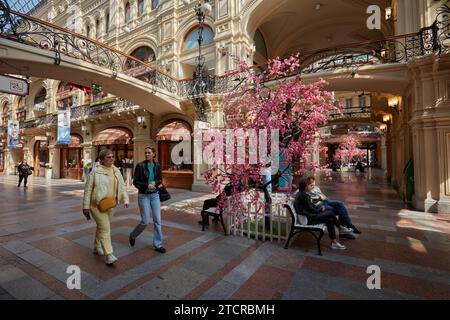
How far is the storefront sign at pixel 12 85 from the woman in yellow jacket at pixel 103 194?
3.47 m

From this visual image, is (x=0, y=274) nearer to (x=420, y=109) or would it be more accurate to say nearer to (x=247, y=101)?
(x=247, y=101)

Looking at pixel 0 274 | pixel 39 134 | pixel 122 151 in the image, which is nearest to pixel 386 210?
pixel 0 274

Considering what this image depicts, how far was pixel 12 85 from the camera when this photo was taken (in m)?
4.92

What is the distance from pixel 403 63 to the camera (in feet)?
24.5

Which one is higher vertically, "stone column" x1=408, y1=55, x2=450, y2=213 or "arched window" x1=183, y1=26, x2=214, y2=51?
"arched window" x1=183, y1=26, x2=214, y2=51

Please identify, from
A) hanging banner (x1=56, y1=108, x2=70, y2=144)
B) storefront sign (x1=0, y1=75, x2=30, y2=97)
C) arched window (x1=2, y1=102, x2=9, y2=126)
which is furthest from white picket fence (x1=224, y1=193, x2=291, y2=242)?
arched window (x1=2, y1=102, x2=9, y2=126)

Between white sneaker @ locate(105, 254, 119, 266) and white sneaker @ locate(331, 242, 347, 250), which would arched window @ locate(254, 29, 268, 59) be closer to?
white sneaker @ locate(331, 242, 347, 250)

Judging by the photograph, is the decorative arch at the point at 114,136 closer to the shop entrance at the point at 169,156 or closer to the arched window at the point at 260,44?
the shop entrance at the point at 169,156

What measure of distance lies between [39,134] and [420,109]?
2864 cm

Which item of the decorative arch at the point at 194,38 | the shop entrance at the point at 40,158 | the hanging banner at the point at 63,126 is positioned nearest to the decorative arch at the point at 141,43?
the decorative arch at the point at 194,38

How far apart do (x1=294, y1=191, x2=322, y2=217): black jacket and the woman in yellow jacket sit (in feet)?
10.0

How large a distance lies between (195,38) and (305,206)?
1262 cm

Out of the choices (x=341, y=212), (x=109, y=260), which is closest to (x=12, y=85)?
(x=109, y=260)

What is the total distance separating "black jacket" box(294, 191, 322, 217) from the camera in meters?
4.06
